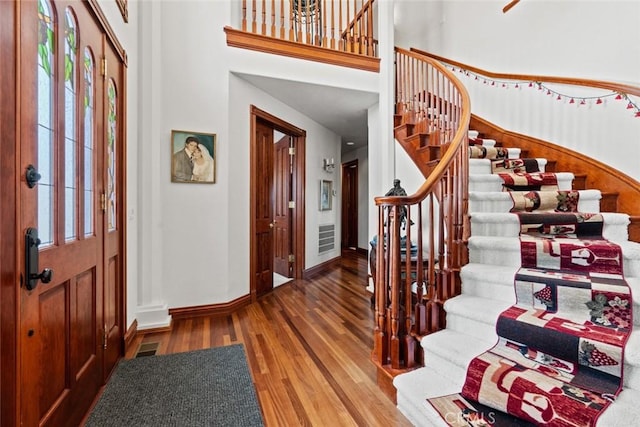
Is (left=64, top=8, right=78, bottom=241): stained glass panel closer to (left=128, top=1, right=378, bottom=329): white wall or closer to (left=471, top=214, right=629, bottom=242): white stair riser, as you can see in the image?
(left=128, top=1, right=378, bottom=329): white wall

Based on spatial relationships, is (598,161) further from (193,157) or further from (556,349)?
(193,157)

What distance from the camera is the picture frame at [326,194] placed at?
5012 mm

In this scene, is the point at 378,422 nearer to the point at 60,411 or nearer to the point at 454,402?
the point at 454,402

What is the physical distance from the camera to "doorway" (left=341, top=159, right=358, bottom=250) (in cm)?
728

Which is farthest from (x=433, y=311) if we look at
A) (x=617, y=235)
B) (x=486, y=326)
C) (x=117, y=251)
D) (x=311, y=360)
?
(x=117, y=251)

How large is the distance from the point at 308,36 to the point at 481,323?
335 cm

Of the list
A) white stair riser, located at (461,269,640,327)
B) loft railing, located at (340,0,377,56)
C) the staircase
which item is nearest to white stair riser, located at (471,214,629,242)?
the staircase

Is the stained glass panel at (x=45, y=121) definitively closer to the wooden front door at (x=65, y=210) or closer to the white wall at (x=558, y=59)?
the wooden front door at (x=65, y=210)

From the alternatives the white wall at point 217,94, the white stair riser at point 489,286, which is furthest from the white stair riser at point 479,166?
the white stair riser at point 489,286

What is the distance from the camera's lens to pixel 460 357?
141 cm

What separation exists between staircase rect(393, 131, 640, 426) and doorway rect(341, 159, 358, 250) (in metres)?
5.15

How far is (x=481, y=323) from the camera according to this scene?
152 centimetres

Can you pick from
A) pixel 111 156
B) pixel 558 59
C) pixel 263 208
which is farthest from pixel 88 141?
pixel 558 59

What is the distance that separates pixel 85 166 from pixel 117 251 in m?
0.80
